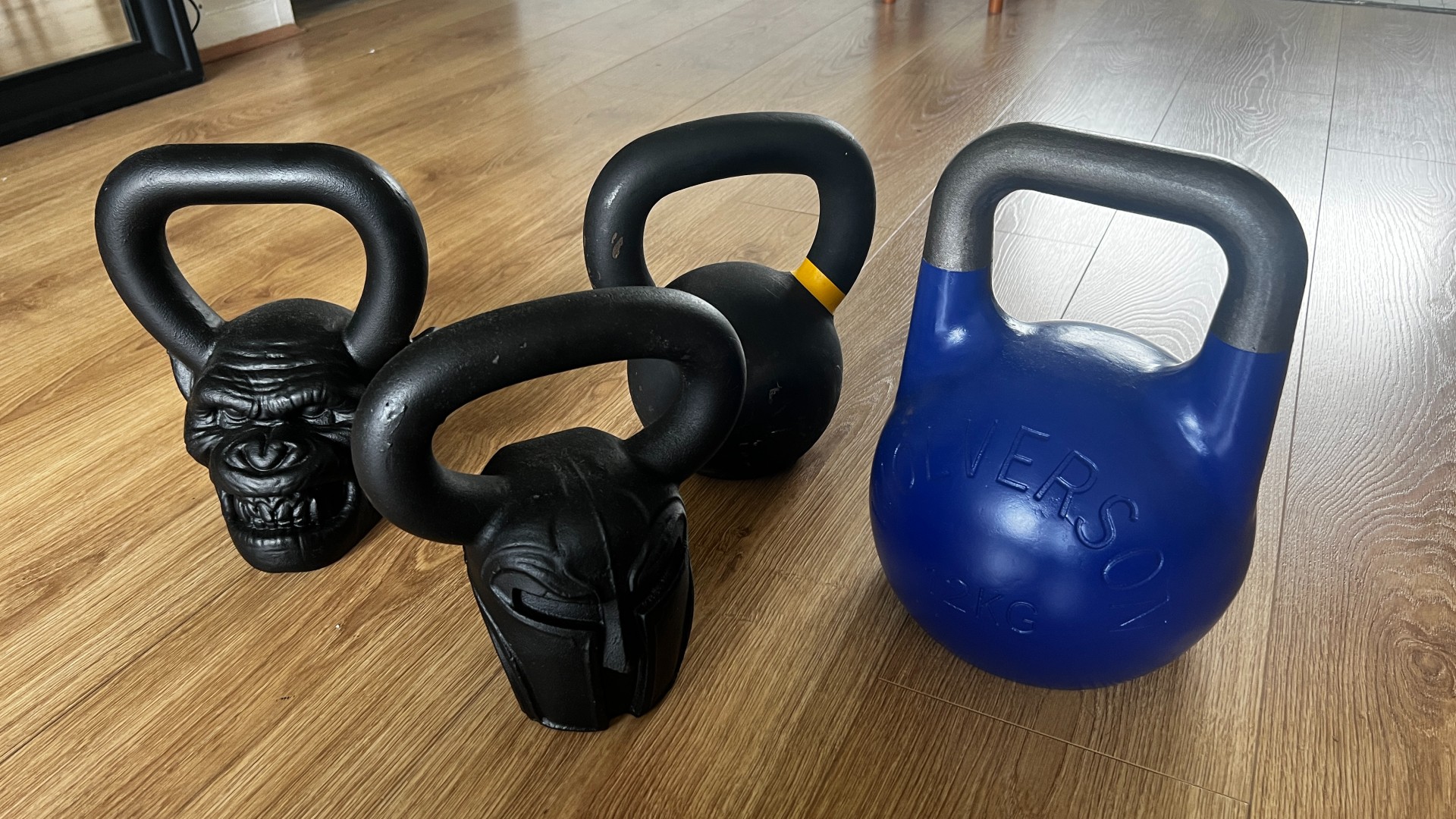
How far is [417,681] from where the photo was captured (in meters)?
0.76

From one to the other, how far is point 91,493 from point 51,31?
4.34 ft

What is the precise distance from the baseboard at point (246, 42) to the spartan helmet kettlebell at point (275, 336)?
1438 millimetres

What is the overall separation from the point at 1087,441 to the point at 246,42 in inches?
81.4

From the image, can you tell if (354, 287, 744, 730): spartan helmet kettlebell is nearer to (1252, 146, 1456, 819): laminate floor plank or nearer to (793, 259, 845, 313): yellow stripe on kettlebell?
(793, 259, 845, 313): yellow stripe on kettlebell

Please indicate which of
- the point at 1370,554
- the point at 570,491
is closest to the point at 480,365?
the point at 570,491

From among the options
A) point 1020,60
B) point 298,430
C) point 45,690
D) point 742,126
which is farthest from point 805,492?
point 1020,60

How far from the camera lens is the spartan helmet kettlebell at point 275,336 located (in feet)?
2.57

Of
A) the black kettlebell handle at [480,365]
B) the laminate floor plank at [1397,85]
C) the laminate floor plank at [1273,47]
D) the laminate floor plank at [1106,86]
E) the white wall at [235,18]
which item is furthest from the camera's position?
the white wall at [235,18]

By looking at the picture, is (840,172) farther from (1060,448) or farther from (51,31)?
(51,31)

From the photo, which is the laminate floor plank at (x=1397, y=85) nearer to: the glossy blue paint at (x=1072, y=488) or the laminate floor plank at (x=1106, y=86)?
the laminate floor plank at (x=1106, y=86)

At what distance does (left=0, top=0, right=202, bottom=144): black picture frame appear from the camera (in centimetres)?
174

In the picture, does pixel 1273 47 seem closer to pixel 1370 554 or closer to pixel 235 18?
pixel 1370 554

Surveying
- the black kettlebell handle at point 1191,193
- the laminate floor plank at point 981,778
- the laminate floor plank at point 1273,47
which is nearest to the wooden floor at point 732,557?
the laminate floor plank at point 981,778

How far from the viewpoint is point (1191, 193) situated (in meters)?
→ 0.61
